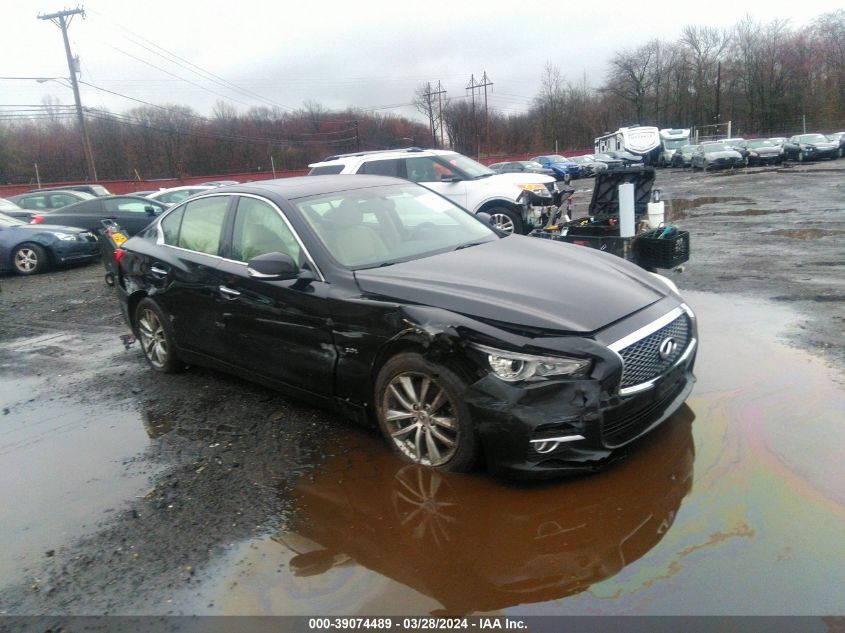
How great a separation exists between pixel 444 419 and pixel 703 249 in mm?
8224

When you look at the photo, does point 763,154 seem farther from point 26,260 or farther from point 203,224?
point 203,224

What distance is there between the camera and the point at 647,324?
11.3ft

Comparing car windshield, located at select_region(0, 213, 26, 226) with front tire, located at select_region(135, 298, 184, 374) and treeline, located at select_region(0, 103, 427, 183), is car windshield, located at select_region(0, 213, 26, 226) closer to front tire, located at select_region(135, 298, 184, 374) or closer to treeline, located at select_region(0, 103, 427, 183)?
front tire, located at select_region(135, 298, 184, 374)

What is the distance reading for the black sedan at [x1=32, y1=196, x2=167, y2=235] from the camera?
1528cm

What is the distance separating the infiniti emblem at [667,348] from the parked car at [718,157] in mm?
34673

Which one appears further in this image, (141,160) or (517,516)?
(141,160)

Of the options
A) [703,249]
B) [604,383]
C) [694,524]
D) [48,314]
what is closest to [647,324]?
[604,383]

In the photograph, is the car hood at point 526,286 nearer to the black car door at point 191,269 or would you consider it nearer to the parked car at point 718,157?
the black car door at point 191,269

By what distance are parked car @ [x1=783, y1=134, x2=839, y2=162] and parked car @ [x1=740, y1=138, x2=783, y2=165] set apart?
3.35 ft

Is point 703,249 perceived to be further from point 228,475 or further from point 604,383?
point 228,475

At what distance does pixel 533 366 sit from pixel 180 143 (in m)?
76.9

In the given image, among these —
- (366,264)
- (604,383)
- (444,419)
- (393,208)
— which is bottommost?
(444,419)

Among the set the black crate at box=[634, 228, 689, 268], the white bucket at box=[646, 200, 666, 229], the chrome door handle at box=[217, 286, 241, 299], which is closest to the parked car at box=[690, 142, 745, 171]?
the white bucket at box=[646, 200, 666, 229]

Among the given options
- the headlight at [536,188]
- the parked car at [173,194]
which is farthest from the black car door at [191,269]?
the parked car at [173,194]
